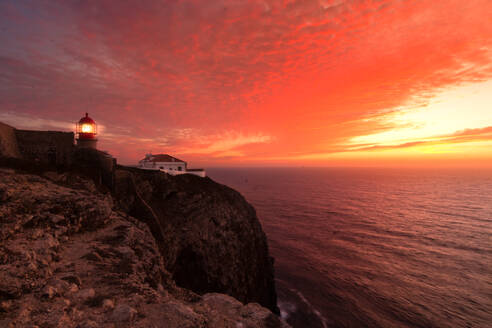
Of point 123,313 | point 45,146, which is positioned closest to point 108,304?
point 123,313

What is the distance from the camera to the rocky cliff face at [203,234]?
729 inches

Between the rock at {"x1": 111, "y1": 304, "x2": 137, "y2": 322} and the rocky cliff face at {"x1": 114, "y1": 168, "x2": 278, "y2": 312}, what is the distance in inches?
506

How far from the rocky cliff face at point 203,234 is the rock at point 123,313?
1284 cm

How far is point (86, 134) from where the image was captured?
68.5ft

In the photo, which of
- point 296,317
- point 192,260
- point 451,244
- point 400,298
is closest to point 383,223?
point 451,244

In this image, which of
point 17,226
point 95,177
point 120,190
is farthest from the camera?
point 120,190

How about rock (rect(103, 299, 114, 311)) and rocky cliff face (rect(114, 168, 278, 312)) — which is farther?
rocky cliff face (rect(114, 168, 278, 312))

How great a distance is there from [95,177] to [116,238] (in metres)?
8.31

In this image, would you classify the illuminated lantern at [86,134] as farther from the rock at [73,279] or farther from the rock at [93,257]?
the rock at [73,279]

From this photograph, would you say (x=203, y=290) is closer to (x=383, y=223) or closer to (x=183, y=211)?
(x=183, y=211)

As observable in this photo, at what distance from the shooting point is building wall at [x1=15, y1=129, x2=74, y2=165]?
15.1 m

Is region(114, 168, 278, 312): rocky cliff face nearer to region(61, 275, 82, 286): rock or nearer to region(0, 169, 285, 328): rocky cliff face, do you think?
region(0, 169, 285, 328): rocky cliff face

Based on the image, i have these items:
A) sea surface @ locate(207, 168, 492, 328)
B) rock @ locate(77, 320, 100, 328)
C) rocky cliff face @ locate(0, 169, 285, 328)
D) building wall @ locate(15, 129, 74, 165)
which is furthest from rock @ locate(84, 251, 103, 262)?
sea surface @ locate(207, 168, 492, 328)

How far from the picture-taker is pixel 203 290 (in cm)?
2097
